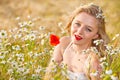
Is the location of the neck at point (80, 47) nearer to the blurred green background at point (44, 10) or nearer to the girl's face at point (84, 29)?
the girl's face at point (84, 29)

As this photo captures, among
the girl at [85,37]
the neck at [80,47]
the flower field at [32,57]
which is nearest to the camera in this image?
the flower field at [32,57]

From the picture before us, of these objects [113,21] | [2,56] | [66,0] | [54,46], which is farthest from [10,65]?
[66,0]

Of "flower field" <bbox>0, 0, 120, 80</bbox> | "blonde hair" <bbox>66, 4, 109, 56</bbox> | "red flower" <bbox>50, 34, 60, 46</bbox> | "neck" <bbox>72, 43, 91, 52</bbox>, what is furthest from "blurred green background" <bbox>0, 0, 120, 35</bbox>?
"blonde hair" <bbox>66, 4, 109, 56</bbox>

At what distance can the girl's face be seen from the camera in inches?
155

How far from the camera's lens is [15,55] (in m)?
4.05

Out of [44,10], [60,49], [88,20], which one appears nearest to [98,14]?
[88,20]

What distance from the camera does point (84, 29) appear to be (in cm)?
395

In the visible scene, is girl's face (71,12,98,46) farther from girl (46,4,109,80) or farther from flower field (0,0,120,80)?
flower field (0,0,120,80)

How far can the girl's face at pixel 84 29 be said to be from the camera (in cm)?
394

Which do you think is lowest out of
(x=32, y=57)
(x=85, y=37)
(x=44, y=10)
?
(x=85, y=37)

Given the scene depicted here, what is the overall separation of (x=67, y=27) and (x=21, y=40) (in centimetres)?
61

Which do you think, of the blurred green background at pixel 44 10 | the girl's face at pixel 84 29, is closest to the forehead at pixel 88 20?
the girl's face at pixel 84 29

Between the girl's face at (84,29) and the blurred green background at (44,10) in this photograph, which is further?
the blurred green background at (44,10)

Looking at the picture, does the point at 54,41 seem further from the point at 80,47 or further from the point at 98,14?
the point at 98,14
